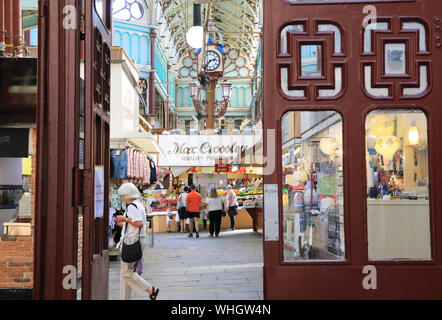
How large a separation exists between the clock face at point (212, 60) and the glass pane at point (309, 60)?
1444 cm

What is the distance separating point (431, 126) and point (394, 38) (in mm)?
848

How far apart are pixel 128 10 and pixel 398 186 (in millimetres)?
24361

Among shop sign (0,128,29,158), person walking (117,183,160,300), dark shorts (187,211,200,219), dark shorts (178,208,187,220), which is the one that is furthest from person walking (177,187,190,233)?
person walking (117,183,160,300)

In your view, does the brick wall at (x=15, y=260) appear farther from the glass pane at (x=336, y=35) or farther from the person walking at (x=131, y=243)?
the glass pane at (x=336, y=35)

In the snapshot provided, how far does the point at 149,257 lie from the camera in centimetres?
1098

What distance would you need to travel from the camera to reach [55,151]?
14.0ft

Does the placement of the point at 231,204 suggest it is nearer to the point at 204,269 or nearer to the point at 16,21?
the point at 204,269

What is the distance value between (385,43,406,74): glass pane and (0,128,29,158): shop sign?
5.24m

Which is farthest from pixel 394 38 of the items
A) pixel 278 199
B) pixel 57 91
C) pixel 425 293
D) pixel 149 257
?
pixel 149 257

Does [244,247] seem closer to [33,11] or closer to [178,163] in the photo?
[178,163]

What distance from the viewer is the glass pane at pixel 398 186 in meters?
4.70

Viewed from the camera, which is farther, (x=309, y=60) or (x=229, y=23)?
(x=229, y=23)

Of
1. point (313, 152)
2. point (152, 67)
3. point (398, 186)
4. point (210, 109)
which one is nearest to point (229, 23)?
point (152, 67)

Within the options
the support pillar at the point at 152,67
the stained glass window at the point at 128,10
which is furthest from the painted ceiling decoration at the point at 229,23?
the support pillar at the point at 152,67
